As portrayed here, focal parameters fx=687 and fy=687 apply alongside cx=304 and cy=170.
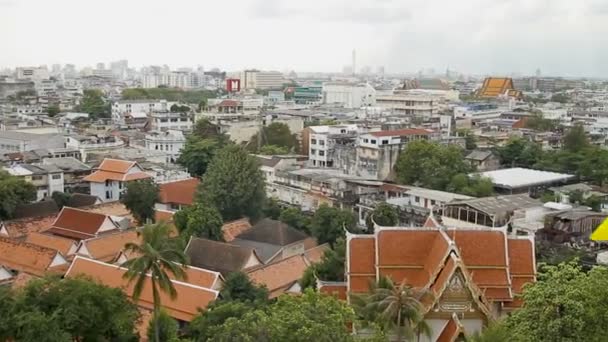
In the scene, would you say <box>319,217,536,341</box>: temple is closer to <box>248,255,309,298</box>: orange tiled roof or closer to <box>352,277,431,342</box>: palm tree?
<box>352,277,431,342</box>: palm tree

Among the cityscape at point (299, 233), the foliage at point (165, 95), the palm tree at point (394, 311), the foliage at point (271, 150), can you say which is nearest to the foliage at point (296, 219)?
the cityscape at point (299, 233)

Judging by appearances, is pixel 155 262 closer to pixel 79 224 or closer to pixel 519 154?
pixel 79 224

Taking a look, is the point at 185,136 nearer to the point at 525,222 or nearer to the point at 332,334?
the point at 525,222

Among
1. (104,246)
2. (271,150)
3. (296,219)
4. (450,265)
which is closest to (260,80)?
(271,150)

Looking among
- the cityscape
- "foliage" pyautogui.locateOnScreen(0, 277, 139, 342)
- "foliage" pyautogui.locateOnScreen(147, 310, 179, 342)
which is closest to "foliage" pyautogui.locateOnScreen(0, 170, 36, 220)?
the cityscape

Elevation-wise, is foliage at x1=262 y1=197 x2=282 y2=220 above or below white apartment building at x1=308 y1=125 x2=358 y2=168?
below
